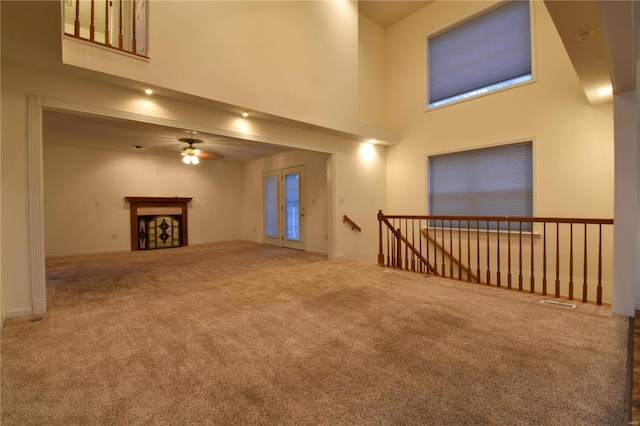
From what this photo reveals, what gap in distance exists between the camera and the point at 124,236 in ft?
25.0

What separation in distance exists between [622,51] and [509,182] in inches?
139

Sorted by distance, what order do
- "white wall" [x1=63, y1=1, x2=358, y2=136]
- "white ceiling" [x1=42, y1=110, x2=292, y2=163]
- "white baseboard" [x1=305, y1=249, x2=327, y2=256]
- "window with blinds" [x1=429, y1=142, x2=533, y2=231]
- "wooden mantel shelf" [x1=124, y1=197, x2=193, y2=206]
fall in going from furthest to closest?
"wooden mantel shelf" [x1=124, y1=197, x2=193, y2=206] → "white baseboard" [x1=305, y1=249, x2=327, y2=256] → "window with blinds" [x1=429, y1=142, x2=533, y2=231] → "white ceiling" [x1=42, y1=110, x2=292, y2=163] → "white wall" [x1=63, y1=1, x2=358, y2=136]

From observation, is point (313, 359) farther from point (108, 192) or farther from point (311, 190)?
point (108, 192)

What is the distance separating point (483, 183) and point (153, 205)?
825 cm

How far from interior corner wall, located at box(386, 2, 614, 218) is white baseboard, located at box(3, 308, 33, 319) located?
258 inches

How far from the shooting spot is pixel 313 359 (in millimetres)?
2090

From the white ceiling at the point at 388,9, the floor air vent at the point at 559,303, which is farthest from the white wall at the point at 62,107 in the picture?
the floor air vent at the point at 559,303

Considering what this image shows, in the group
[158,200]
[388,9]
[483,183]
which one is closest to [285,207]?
[158,200]

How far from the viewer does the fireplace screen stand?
785cm

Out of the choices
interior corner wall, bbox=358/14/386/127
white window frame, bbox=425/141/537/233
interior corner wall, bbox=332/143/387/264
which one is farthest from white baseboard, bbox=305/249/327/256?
interior corner wall, bbox=358/14/386/127

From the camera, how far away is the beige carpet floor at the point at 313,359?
5.15ft

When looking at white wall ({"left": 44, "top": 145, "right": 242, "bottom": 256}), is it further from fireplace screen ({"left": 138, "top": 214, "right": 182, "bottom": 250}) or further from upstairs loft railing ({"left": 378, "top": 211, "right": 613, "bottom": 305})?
upstairs loft railing ({"left": 378, "top": 211, "right": 613, "bottom": 305})

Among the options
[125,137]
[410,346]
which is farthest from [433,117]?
[125,137]

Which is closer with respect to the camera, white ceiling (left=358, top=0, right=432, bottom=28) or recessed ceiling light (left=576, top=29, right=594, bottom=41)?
recessed ceiling light (left=576, top=29, right=594, bottom=41)
